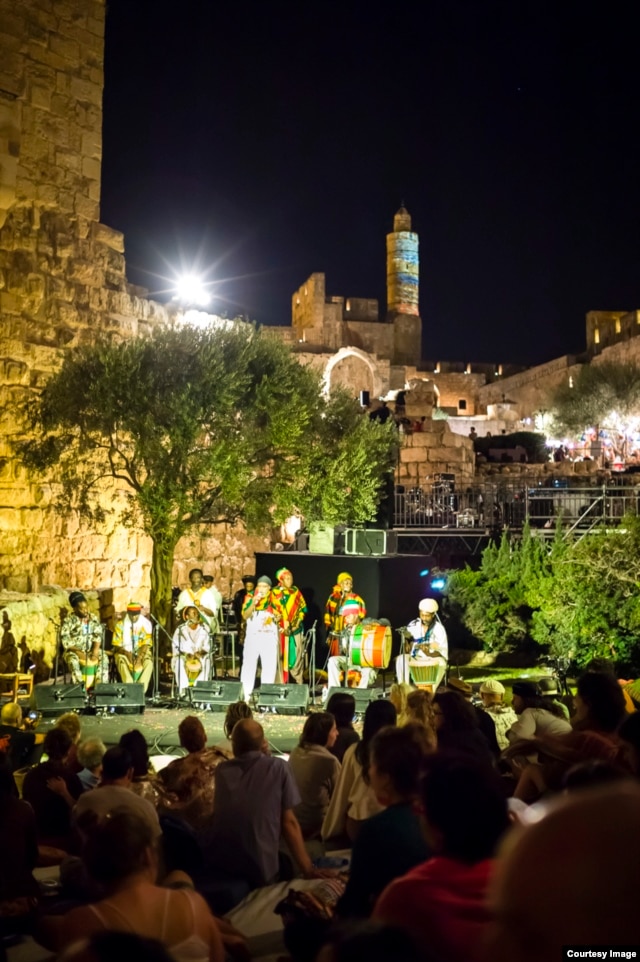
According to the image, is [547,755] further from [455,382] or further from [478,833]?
[455,382]

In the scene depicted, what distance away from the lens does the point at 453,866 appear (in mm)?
2094

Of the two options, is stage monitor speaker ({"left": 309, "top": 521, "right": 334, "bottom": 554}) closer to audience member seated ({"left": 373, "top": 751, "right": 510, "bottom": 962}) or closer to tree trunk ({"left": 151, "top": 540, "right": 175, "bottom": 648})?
tree trunk ({"left": 151, "top": 540, "right": 175, "bottom": 648})

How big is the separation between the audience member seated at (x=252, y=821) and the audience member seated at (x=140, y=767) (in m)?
0.64

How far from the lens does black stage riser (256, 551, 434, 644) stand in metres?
13.3

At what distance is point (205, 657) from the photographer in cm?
1094

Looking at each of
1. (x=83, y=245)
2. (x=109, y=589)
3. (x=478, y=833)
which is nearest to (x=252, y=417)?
(x=109, y=589)

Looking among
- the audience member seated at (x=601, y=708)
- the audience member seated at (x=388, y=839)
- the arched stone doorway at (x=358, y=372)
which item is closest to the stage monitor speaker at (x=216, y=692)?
the audience member seated at (x=601, y=708)

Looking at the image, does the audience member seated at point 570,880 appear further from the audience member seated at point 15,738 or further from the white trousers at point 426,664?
the white trousers at point 426,664

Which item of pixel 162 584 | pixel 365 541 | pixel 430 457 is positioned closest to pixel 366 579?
pixel 365 541

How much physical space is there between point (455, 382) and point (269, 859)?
197 feet

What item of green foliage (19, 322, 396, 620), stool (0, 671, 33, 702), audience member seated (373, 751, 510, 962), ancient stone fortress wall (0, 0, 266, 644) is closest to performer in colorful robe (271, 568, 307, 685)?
green foliage (19, 322, 396, 620)

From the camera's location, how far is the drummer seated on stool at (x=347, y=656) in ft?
35.7

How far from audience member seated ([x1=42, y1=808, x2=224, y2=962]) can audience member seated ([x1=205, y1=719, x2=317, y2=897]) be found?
1787 mm

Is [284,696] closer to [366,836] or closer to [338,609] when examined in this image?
[338,609]
